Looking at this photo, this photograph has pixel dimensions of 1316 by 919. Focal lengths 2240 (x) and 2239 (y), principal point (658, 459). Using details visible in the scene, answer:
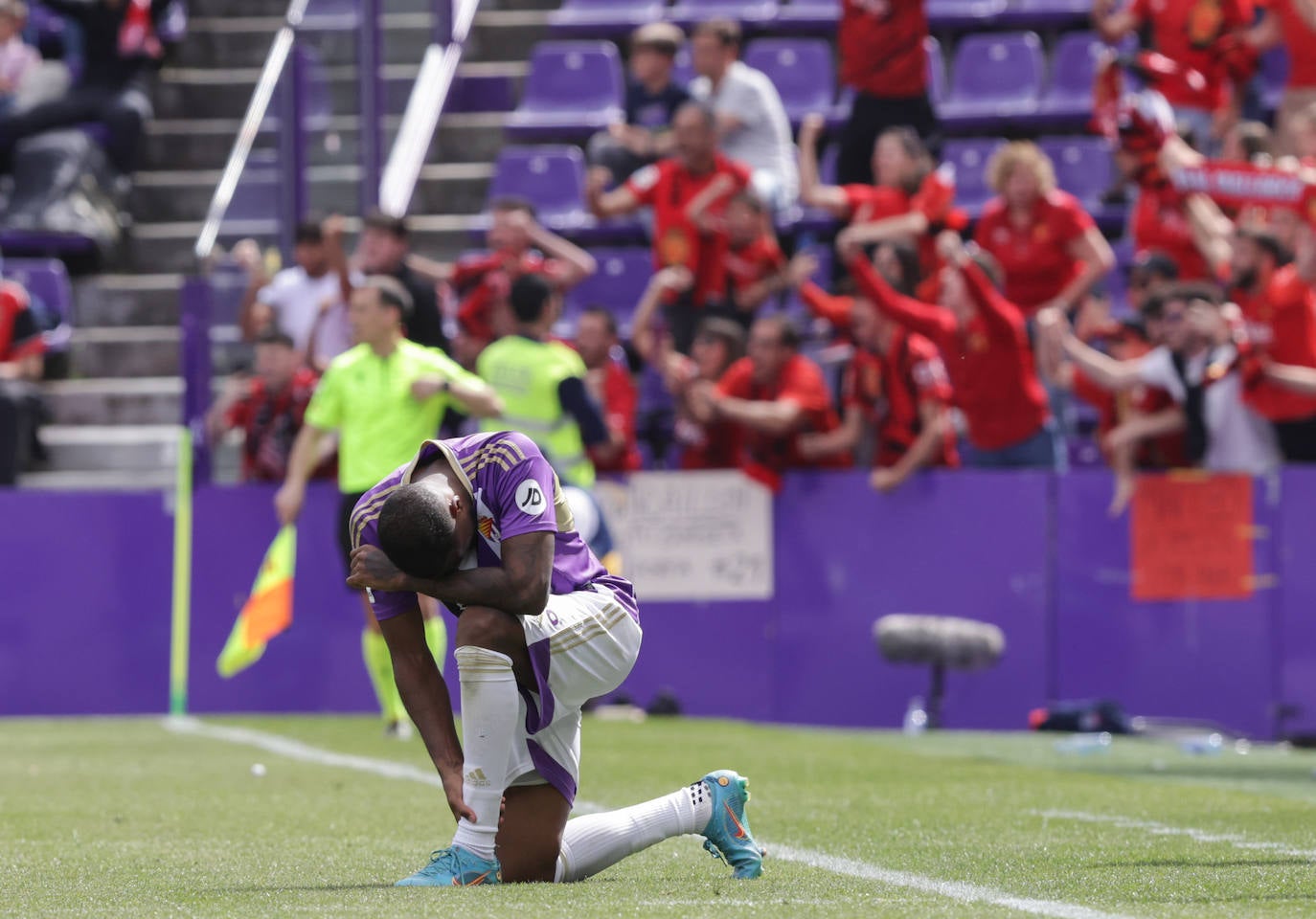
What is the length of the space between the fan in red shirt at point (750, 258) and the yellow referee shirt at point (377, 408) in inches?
113

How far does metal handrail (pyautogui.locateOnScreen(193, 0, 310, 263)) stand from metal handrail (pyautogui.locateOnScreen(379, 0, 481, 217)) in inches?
35.7

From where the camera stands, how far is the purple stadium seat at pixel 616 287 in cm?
1484

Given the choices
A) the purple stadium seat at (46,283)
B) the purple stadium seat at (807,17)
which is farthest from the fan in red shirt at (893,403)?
the purple stadium seat at (46,283)

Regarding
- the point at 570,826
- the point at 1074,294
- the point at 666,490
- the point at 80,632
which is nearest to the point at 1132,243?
the point at 1074,294

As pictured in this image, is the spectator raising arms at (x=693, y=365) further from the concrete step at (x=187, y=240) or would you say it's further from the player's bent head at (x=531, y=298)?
the concrete step at (x=187, y=240)

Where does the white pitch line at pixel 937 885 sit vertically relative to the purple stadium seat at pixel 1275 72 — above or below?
below

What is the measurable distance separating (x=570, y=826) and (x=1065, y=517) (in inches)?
274

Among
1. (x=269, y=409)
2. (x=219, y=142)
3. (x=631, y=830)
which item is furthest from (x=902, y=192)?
(x=631, y=830)

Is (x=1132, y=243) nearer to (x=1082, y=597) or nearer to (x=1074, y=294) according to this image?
(x=1074, y=294)

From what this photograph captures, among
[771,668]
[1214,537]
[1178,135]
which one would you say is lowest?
[771,668]

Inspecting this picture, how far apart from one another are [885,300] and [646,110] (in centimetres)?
327

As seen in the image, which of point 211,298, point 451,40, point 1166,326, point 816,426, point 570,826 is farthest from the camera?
point 451,40

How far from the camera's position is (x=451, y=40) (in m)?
16.5

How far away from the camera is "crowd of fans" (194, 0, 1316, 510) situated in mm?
11859
